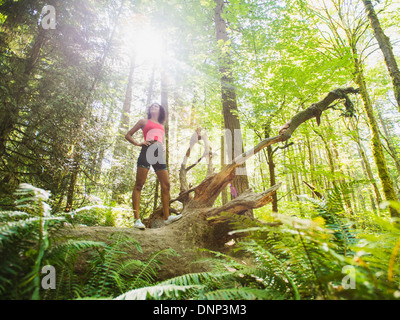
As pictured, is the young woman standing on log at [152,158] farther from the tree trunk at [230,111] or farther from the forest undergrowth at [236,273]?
the tree trunk at [230,111]

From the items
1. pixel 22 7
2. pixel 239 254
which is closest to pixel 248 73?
pixel 239 254

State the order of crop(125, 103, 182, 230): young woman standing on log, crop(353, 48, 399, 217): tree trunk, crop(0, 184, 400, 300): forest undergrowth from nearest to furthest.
Answer: crop(0, 184, 400, 300): forest undergrowth < crop(125, 103, 182, 230): young woman standing on log < crop(353, 48, 399, 217): tree trunk

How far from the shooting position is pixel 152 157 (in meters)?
3.74

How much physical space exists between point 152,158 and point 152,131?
0.60 metres

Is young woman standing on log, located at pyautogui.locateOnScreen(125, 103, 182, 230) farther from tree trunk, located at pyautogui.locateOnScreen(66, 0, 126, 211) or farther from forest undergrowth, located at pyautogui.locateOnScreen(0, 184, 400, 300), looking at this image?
tree trunk, located at pyautogui.locateOnScreen(66, 0, 126, 211)

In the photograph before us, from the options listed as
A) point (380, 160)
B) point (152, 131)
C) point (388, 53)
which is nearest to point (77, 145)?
point (152, 131)

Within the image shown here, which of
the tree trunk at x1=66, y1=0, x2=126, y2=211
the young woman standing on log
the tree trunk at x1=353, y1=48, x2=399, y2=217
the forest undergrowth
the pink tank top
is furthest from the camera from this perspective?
the tree trunk at x1=66, y1=0, x2=126, y2=211

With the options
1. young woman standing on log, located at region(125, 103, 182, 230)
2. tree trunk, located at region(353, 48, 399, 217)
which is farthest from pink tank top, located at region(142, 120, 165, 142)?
tree trunk, located at region(353, 48, 399, 217)

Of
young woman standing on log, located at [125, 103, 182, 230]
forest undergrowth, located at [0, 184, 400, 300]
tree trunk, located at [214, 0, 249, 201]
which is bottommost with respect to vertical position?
forest undergrowth, located at [0, 184, 400, 300]

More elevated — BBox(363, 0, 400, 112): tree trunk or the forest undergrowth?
BBox(363, 0, 400, 112): tree trunk

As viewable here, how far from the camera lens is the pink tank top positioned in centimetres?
382

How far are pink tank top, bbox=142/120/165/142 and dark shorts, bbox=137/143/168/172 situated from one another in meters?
0.18

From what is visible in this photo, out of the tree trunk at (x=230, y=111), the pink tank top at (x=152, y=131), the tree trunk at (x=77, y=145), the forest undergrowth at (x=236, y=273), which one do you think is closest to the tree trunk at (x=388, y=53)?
the tree trunk at (x=230, y=111)
